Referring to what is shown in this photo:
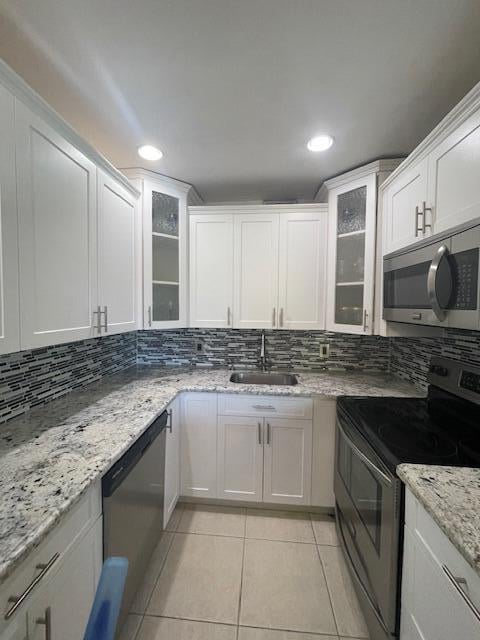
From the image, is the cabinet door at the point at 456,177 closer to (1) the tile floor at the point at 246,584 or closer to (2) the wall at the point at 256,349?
(2) the wall at the point at 256,349

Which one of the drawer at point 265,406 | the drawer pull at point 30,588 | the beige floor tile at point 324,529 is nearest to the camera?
the drawer pull at point 30,588

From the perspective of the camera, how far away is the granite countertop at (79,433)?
29.6 inches

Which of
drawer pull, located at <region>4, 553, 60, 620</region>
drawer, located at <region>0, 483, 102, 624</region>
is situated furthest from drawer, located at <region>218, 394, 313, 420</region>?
drawer pull, located at <region>4, 553, 60, 620</region>

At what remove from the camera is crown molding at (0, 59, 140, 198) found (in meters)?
0.95

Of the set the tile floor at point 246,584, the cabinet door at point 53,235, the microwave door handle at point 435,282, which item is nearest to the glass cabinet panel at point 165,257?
the cabinet door at point 53,235

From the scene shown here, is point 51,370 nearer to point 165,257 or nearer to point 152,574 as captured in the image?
point 165,257

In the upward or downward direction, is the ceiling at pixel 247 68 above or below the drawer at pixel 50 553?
above

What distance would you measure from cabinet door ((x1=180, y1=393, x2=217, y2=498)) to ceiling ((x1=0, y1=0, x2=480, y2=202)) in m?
1.67

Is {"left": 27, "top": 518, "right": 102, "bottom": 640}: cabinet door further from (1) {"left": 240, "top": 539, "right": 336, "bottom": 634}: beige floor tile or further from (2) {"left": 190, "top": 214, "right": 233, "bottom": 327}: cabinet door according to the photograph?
(2) {"left": 190, "top": 214, "right": 233, "bottom": 327}: cabinet door

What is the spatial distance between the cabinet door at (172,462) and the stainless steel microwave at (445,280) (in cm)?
151

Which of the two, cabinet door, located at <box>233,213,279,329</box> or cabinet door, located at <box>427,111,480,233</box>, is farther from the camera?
cabinet door, located at <box>233,213,279,329</box>

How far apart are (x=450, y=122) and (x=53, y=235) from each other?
5.70 feet

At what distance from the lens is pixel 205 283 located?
7.68ft

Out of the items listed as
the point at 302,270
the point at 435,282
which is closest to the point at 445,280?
the point at 435,282
